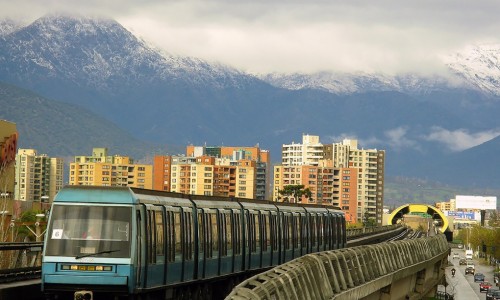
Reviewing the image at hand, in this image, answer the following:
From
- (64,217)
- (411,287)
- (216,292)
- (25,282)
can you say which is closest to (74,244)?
(64,217)

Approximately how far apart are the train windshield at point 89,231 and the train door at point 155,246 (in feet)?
3.93

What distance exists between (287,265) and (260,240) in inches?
989

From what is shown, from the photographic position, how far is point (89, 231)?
30.2 metres

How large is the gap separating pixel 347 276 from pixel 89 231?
7.92 m

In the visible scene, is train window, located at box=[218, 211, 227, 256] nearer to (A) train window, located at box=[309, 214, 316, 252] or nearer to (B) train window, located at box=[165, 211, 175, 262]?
(B) train window, located at box=[165, 211, 175, 262]

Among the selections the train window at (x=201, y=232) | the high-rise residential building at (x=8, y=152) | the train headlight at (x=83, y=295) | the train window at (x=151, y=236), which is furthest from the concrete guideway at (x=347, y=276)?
the high-rise residential building at (x=8, y=152)

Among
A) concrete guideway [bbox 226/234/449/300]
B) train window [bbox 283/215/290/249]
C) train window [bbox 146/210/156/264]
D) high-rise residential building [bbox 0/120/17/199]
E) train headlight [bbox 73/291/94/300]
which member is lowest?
train headlight [bbox 73/291/94/300]

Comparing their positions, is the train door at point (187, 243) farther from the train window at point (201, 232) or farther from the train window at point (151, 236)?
the train window at point (151, 236)

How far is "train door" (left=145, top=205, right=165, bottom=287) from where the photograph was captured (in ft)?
105

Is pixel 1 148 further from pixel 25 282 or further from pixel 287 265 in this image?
pixel 287 265

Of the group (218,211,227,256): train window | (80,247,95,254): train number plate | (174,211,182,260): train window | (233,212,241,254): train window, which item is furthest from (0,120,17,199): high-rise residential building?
(80,247,95,254): train number plate

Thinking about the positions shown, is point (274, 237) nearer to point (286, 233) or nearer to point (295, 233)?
point (286, 233)

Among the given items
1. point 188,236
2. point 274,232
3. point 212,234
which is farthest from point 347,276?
point 274,232

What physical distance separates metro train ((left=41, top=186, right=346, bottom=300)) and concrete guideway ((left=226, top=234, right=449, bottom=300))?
13.9 feet
